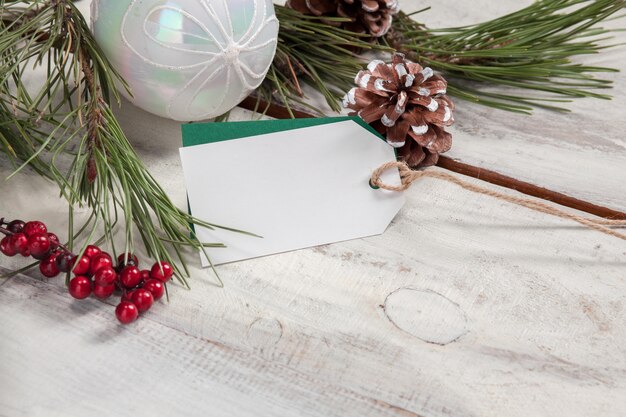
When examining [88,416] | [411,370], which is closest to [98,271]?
[88,416]

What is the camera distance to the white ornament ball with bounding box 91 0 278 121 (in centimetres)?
48

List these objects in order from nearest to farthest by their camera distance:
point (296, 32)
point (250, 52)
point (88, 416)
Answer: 1. point (88, 416)
2. point (250, 52)
3. point (296, 32)

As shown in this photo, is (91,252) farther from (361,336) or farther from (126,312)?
(361,336)

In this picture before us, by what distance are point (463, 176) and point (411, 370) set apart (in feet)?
0.65

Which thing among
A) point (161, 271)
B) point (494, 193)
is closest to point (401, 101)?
point (494, 193)

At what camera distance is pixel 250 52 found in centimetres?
50

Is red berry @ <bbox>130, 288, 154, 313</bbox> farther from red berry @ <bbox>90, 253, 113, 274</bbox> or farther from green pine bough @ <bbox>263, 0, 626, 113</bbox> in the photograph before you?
green pine bough @ <bbox>263, 0, 626, 113</bbox>

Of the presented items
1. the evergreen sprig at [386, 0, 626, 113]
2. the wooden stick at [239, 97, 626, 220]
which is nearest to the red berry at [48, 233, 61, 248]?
the wooden stick at [239, 97, 626, 220]

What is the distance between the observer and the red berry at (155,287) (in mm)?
448

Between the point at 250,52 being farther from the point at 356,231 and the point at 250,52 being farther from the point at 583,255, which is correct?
the point at 583,255

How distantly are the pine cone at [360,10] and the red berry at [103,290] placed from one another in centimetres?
31

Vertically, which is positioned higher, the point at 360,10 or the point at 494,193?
the point at 360,10

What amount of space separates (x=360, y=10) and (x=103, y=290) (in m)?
0.34

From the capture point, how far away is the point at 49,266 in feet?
1.50
